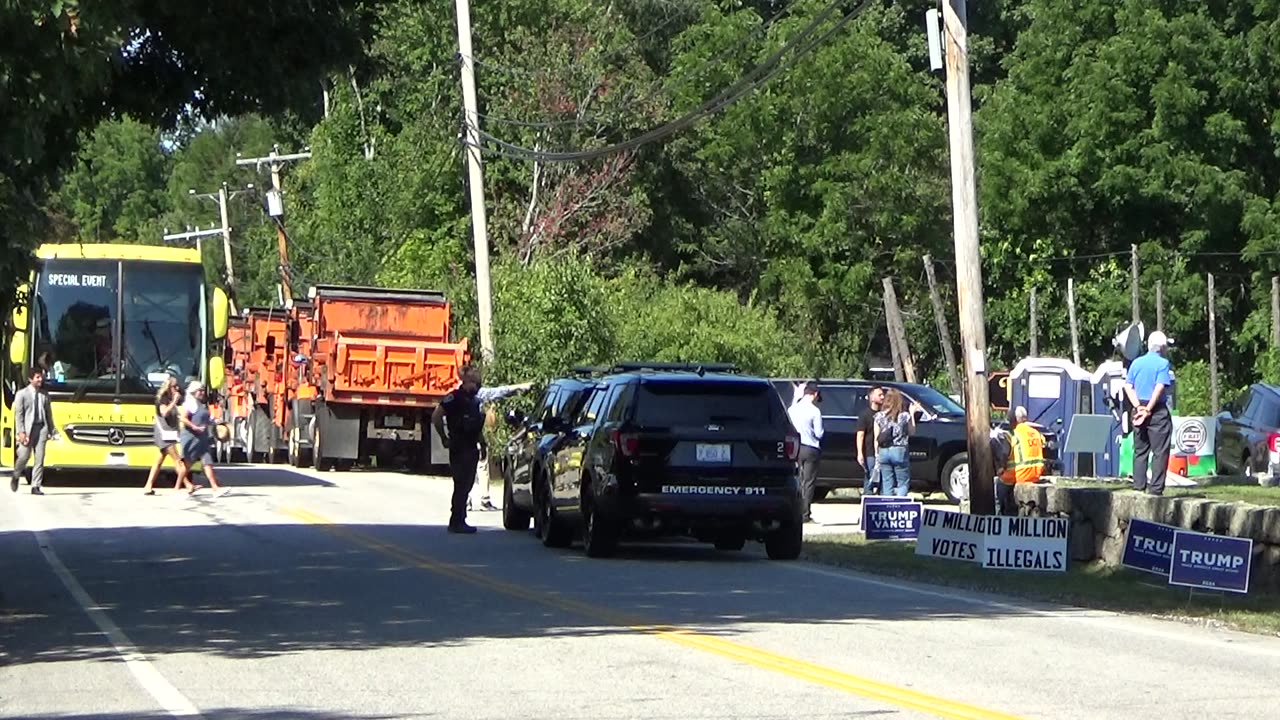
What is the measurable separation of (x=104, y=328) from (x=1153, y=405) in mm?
17315

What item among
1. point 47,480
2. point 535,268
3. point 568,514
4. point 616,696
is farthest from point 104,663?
point 535,268

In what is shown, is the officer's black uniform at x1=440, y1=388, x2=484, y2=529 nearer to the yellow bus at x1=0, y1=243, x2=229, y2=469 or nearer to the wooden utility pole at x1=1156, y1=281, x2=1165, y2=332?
the yellow bus at x1=0, y1=243, x2=229, y2=469

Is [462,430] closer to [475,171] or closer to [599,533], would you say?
[599,533]

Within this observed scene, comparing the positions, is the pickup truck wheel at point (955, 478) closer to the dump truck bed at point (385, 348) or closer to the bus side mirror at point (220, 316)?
the bus side mirror at point (220, 316)

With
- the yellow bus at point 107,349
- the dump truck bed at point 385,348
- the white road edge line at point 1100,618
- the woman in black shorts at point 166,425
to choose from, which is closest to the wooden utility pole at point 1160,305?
the dump truck bed at point 385,348

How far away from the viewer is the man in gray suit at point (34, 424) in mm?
30375

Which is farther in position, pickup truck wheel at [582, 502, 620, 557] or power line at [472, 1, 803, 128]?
power line at [472, 1, 803, 128]

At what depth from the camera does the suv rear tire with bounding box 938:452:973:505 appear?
1184 inches

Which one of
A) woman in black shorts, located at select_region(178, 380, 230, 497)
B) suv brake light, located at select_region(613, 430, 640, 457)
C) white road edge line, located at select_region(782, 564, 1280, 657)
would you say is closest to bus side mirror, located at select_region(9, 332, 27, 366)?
woman in black shorts, located at select_region(178, 380, 230, 497)

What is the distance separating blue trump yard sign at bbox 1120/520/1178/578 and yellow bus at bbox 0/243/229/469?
60.8ft

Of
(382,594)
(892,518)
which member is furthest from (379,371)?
(382,594)

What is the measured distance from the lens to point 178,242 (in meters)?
104

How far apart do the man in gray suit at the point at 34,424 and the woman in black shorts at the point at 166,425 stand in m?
1.57

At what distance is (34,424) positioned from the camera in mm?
30641
